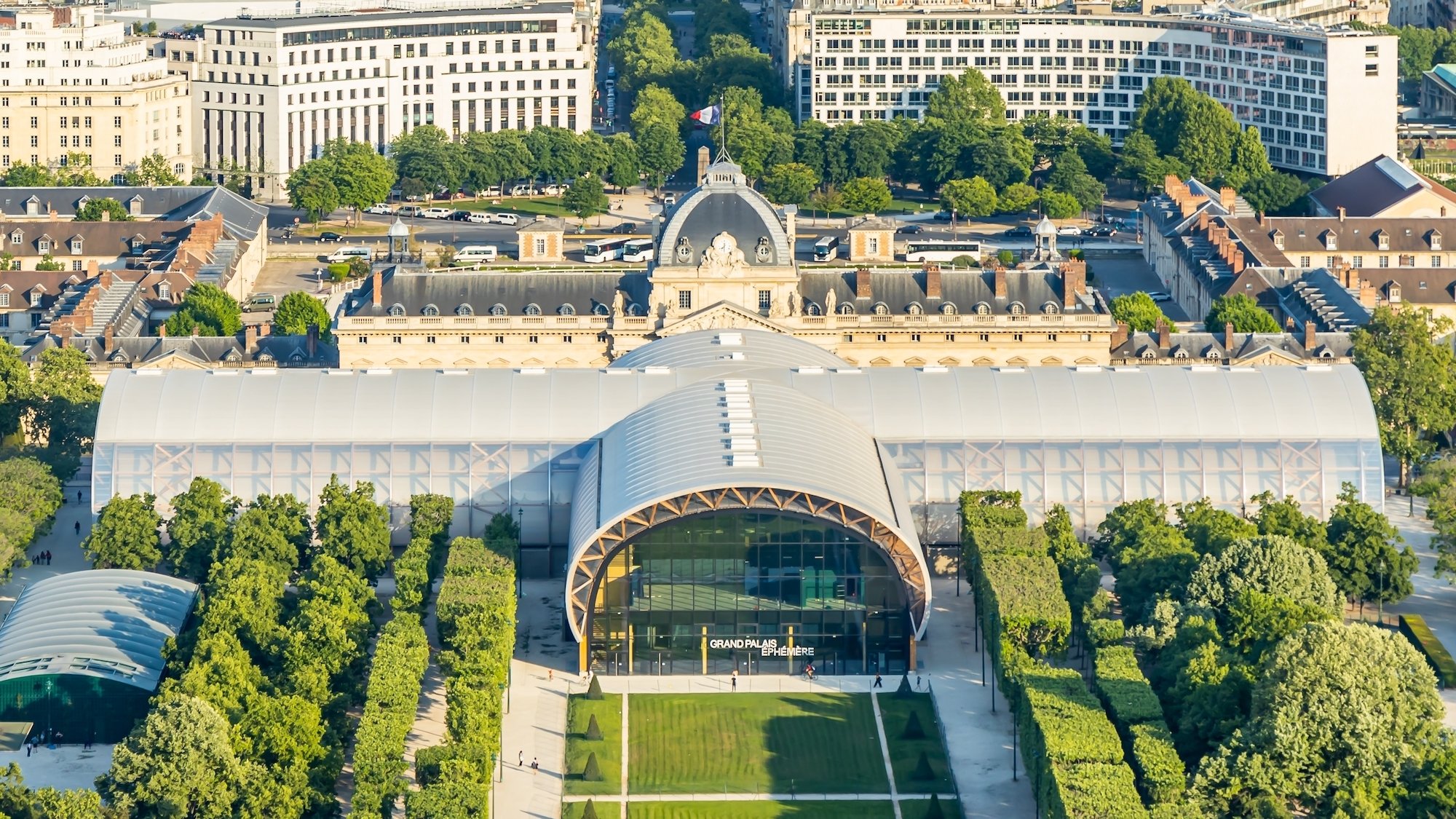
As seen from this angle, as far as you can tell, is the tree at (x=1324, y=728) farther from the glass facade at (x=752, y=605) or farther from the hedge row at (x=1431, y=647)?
the glass facade at (x=752, y=605)

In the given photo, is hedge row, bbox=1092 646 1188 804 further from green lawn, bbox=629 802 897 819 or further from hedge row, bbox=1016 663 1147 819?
green lawn, bbox=629 802 897 819

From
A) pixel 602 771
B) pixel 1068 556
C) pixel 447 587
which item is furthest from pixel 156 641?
pixel 1068 556

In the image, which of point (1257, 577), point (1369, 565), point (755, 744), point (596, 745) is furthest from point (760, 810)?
point (1369, 565)

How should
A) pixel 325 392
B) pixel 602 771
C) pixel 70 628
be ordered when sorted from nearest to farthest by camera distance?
pixel 602 771
pixel 70 628
pixel 325 392

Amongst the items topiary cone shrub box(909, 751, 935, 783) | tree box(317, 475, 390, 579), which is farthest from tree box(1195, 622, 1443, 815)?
tree box(317, 475, 390, 579)

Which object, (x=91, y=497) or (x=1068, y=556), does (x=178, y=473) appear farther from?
(x=1068, y=556)
